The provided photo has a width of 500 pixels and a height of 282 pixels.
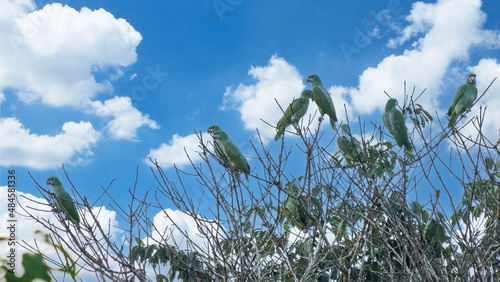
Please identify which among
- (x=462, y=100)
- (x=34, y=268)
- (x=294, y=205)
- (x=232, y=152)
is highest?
(x=462, y=100)

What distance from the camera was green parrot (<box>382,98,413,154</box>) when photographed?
11.1 ft

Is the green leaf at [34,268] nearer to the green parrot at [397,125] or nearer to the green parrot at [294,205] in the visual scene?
the green parrot at [294,205]

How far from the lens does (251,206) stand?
9.86 feet

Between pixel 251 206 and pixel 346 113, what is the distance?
3.02ft

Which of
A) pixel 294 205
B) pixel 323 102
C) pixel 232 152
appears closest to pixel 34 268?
pixel 294 205

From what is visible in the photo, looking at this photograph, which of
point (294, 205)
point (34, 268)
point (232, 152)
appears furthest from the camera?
point (232, 152)

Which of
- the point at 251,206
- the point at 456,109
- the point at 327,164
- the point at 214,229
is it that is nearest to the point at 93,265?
the point at 214,229

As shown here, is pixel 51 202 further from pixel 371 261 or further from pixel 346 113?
pixel 371 261

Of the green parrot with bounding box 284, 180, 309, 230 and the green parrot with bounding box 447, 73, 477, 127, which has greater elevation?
the green parrot with bounding box 447, 73, 477, 127

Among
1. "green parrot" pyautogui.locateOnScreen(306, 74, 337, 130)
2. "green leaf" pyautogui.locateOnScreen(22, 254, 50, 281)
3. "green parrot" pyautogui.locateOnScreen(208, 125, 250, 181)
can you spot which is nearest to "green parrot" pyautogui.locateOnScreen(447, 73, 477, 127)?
"green parrot" pyautogui.locateOnScreen(306, 74, 337, 130)

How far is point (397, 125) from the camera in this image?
338 centimetres

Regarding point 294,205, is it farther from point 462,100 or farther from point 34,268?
point 462,100

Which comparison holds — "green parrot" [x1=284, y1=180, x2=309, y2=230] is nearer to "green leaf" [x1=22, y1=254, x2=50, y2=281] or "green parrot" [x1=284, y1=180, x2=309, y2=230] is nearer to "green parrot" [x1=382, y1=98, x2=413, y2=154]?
"green parrot" [x1=382, y1=98, x2=413, y2=154]

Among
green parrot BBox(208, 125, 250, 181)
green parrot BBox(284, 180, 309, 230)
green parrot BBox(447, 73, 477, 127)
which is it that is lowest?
green parrot BBox(284, 180, 309, 230)
